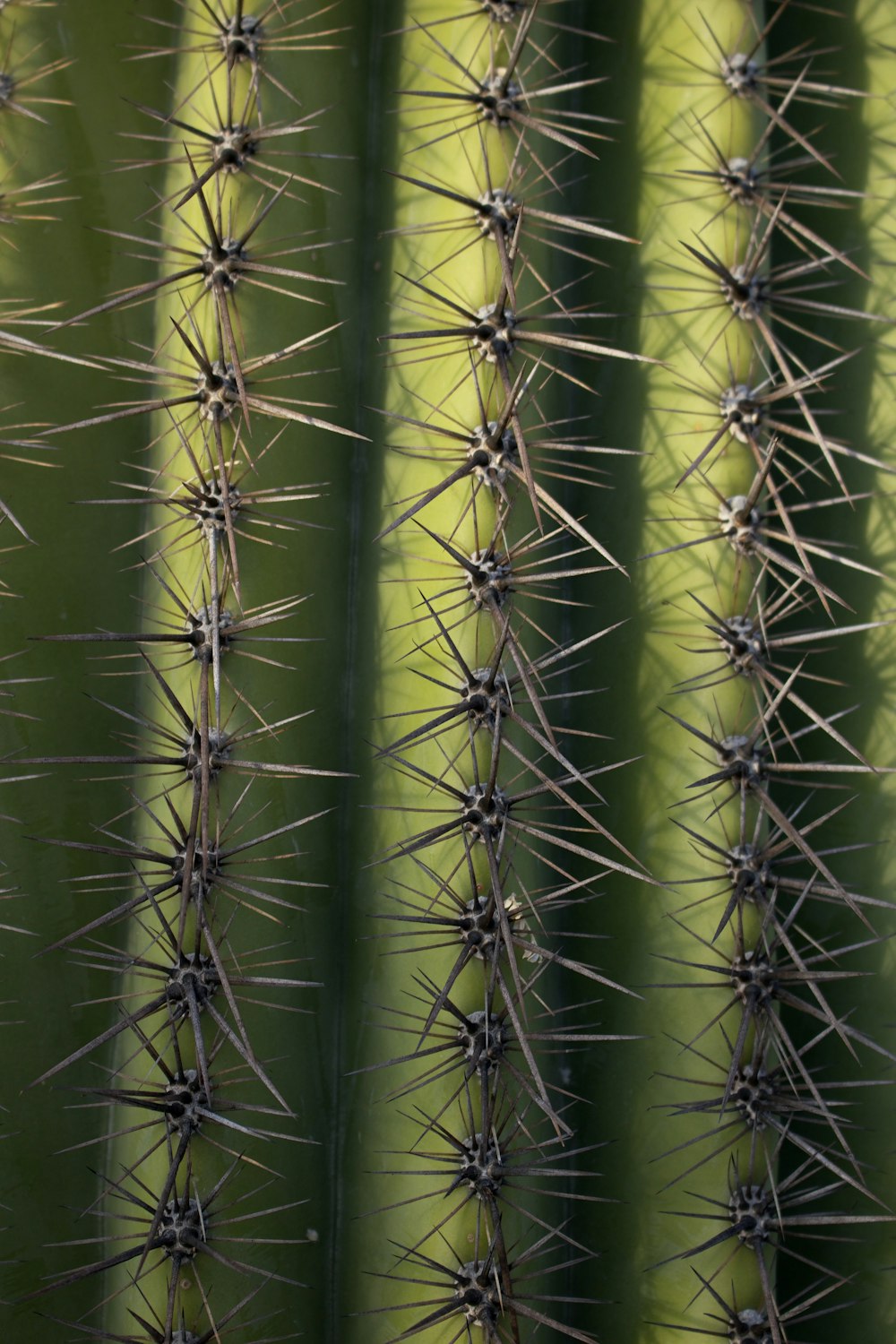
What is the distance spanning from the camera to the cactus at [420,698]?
236cm

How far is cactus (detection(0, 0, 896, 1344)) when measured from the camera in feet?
7.73

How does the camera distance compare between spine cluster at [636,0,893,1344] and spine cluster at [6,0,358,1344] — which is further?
spine cluster at [636,0,893,1344]

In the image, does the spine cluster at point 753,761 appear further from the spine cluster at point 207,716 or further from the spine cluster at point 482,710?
the spine cluster at point 207,716

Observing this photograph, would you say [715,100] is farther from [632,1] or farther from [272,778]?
[272,778]

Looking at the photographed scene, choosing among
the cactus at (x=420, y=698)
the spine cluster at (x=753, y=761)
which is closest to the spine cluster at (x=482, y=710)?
the cactus at (x=420, y=698)

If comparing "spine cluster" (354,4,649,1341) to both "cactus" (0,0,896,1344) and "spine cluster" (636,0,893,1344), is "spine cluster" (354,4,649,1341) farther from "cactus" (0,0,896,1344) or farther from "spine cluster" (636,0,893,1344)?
"spine cluster" (636,0,893,1344)

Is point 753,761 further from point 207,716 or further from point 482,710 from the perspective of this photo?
point 207,716

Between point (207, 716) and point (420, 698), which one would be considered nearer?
point (207, 716)

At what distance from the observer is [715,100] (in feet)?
8.76

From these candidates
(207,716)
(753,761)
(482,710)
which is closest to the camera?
(207,716)

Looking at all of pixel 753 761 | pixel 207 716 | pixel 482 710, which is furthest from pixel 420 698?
pixel 753 761

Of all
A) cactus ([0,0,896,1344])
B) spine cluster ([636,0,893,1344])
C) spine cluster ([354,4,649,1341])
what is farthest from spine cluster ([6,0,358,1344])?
spine cluster ([636,0,893,1344])

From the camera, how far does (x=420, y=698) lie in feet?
8.25

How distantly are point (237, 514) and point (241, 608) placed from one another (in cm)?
21
